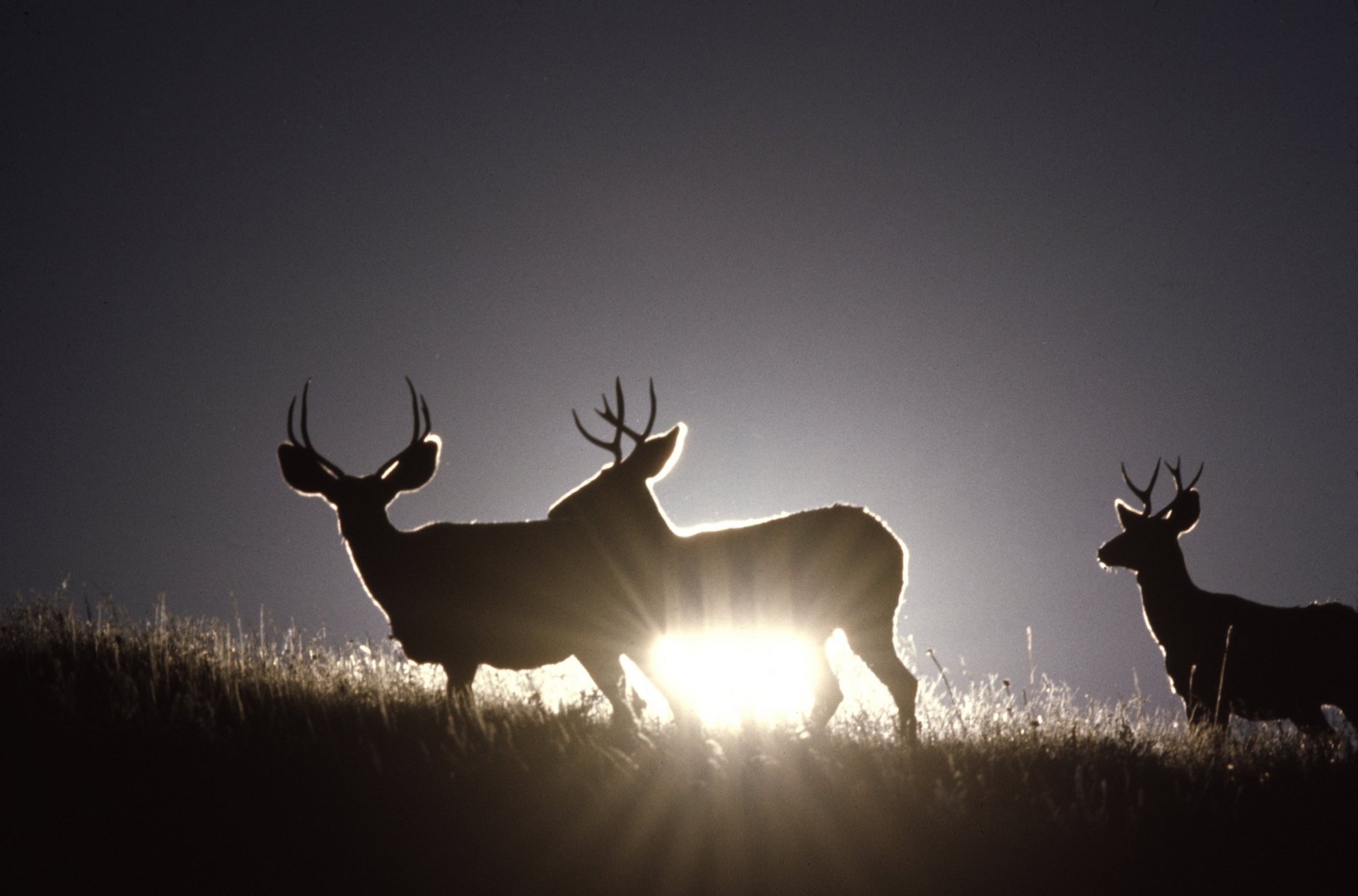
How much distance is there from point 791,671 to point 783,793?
7.85ft

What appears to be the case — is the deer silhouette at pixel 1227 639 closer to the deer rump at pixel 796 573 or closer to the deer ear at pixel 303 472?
the deer rump at pixel 796 573

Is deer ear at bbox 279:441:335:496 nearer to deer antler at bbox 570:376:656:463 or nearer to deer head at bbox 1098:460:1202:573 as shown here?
deer antler at bbox 570:376:656:463

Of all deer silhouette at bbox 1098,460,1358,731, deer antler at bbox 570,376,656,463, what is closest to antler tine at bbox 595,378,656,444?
deer antler at bbox 570,376,656,463

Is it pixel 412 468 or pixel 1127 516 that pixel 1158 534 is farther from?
pixel 412 468

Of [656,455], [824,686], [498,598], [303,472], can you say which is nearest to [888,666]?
[824,686]

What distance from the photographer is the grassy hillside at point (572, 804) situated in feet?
13.3

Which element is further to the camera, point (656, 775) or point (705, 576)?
point (705, 576)

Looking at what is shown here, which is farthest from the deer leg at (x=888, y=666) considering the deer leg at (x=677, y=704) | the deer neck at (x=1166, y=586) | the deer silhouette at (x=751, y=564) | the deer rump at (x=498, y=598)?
the deer neck at (x=1166, y=586)

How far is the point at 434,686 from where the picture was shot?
6617 mm

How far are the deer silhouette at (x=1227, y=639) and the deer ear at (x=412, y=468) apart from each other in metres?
6.09

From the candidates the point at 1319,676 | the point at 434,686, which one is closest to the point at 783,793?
the point at 434,686

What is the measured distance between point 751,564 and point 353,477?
2904mm

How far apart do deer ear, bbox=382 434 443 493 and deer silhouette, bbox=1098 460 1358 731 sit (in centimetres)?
609

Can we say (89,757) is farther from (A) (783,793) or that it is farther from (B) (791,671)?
(B) (791,671)
